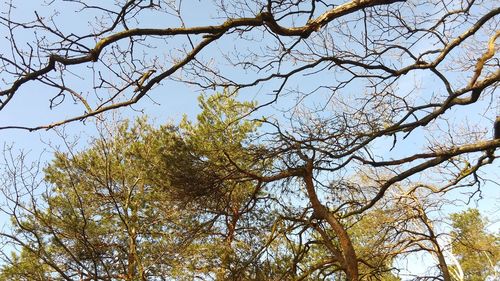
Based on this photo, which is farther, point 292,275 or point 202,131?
point 202,131

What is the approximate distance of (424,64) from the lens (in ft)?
12.9

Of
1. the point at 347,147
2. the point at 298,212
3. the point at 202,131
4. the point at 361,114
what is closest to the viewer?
the point at 347,147

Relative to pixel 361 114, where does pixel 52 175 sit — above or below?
above

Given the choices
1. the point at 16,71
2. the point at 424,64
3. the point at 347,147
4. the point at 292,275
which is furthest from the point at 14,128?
the point at 292,275

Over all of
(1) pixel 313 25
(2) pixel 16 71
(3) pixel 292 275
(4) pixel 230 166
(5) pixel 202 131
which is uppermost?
(5) pixel 202 131

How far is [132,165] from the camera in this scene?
9.73 metres

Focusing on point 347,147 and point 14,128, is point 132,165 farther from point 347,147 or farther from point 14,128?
point 14,128

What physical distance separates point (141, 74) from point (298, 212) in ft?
12.9

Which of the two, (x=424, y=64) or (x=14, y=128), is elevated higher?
(x=424, y=64)

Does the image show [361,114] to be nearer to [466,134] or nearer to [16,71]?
[466,134]

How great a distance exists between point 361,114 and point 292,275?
2420mm

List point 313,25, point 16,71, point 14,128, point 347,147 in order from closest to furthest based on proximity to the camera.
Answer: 1. point 14,128
2. point 16,71
3. point 313,25
4. point 347,147

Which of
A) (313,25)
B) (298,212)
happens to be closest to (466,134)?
(298,212)

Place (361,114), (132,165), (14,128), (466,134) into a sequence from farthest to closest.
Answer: (132,165), (466,134), (361,114), (14,128)
